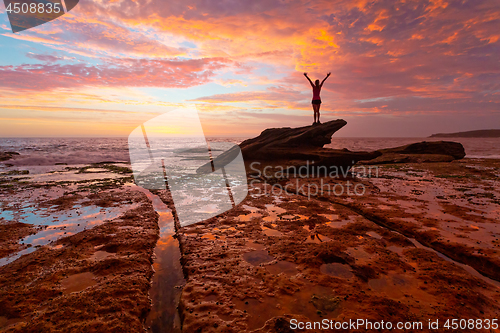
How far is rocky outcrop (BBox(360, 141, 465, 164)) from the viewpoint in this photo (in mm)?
26578

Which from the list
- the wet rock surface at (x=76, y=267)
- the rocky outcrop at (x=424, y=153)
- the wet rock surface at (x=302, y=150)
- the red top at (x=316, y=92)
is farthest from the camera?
the rocky outcrop at (x=424, y=153)

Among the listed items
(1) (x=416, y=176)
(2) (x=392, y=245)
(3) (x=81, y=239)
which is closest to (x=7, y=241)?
(3) (x=81, y=239)

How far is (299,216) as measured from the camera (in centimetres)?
933

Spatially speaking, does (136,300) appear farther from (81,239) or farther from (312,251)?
(312,251)

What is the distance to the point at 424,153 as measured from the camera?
30359 millimetres

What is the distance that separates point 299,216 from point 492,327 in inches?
235

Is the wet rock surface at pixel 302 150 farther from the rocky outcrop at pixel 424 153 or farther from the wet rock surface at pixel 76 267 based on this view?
the wet rock surface at pixel 76 267

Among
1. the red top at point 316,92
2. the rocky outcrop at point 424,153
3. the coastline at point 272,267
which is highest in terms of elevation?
the red top at point 316,92

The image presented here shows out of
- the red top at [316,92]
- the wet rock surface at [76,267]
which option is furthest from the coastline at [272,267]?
the red top at [316,92]

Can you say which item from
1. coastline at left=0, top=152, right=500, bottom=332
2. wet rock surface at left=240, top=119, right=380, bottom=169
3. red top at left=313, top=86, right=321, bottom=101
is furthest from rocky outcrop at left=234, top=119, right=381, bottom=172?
coastline at left=0, top=152, right=500, bottom=332

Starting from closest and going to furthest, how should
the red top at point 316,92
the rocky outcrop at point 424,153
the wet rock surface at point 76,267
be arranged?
the wet rock surface at point 76,267 < the red top at point 316,92 < the rocky outcrop at point 424,153

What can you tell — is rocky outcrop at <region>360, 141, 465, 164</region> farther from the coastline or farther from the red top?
the coastline

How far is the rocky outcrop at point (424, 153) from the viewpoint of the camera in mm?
26578

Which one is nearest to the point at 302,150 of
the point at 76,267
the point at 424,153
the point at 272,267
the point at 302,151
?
the point at 302,151
